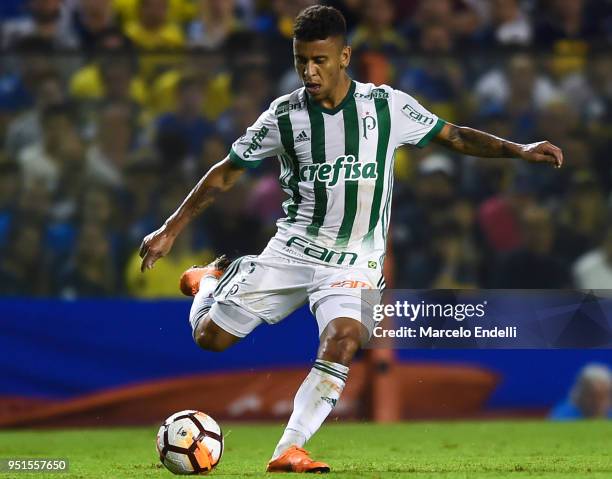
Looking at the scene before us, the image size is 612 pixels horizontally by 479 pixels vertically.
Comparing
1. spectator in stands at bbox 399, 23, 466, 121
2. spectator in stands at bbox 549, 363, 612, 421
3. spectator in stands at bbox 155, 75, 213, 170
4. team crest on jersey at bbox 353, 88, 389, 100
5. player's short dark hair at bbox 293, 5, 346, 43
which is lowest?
spectator in stands at bbox 549, 363, 612, 421

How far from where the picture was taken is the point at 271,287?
241 inches

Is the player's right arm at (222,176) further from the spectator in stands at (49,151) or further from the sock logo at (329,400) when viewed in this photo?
the spectator in stands at (49,151)

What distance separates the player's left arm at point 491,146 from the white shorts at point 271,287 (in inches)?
30.0

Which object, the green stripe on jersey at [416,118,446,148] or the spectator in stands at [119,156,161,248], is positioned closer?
the green stripe on jersey at [416,118,446,148]

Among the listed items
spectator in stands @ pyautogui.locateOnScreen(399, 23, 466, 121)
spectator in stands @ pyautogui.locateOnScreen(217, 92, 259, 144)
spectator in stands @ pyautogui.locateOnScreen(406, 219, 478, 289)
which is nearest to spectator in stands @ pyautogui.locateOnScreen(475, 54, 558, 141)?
spectator in stands @ pyautogui.locateOnScreen(399, 23, 466, 121)

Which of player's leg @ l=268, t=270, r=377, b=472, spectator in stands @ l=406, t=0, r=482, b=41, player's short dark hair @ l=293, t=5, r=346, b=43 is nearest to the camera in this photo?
player's leg @ l=268, t=270, r=377, b=472

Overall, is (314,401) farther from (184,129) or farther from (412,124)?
(184,129)

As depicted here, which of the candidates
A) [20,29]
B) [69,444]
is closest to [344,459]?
[69,444]

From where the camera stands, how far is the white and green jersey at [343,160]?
232 inches

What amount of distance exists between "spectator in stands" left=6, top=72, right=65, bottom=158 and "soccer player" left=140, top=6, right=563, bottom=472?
9.81 feet

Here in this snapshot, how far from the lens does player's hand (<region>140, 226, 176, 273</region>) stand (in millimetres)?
6031

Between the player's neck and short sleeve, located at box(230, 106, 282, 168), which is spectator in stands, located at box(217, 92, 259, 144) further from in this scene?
the player's neck

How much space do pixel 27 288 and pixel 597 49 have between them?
4.46 meters

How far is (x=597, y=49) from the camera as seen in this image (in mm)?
9078
